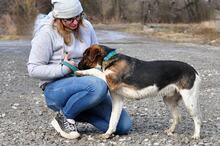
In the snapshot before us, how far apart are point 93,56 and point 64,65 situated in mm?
368

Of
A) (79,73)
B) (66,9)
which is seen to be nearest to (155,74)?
(79,73)

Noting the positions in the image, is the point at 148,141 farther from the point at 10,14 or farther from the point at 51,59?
the point at 10,14

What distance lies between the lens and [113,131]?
7.00 m

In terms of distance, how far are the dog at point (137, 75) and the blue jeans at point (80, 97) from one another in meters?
0.11

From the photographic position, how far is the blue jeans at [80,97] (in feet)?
22.1

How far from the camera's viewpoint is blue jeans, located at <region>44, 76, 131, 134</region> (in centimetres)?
674

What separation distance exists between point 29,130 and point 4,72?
747 centimetres

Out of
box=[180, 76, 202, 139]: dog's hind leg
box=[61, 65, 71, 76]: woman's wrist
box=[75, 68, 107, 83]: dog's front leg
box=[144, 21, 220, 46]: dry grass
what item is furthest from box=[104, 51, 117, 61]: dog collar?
box=[144, 21, 220, 46]: dry grass

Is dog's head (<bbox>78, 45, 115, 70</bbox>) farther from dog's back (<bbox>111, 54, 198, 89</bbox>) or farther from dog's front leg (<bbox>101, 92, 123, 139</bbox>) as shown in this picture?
dog's front leg (<bbox>101, 92, 123, 139</bbox>)

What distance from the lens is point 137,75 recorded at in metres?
6.76

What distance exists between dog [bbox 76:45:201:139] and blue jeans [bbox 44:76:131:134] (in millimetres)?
111

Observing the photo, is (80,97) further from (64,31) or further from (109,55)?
(64,31)

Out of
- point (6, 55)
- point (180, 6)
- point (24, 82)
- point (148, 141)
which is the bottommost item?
point (180, 6)

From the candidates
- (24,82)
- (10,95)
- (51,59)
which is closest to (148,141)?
(51,59)
